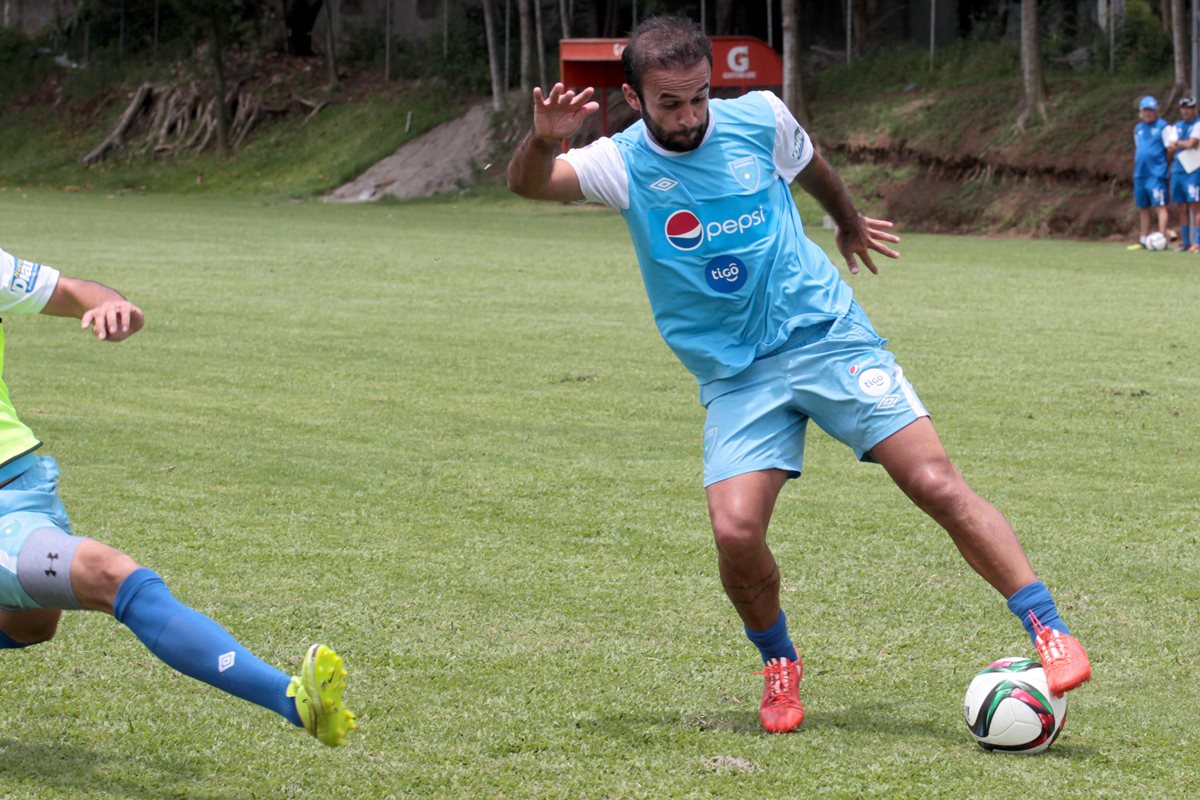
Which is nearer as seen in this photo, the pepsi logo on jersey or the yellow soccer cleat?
the yellow soccer cleat

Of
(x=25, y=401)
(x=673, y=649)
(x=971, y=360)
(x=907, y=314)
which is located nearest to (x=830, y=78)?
(x=907, y=314)

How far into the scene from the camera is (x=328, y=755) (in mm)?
4492

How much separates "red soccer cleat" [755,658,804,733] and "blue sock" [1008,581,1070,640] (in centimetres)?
70

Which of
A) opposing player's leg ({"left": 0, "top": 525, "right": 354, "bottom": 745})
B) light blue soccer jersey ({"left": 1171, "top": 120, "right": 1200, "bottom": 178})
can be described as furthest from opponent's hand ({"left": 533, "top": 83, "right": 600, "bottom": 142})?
light blue soccer jersey ({"left": 1171, "top": 120, "right": 1200, "bottom": 178})

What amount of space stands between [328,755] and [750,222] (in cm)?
202

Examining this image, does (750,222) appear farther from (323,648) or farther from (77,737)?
(77,737)

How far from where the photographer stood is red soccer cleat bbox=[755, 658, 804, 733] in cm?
475

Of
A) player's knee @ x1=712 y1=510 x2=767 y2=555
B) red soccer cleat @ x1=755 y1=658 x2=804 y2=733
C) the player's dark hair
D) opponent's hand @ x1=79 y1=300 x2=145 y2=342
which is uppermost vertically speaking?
the player's dark hair

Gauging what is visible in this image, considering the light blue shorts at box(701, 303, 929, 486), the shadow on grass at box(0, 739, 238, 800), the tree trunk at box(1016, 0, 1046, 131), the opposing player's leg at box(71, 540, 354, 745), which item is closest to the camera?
the opposing player's leg at box(71, 540, 354, 745)

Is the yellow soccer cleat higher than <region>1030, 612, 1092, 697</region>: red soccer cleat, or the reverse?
the yellow soccer cleat

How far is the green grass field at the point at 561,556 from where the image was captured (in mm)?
4461

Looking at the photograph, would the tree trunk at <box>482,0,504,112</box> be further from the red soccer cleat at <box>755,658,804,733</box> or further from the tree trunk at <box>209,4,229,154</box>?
the red soccer cleat at <box>755,658,804,733</box>

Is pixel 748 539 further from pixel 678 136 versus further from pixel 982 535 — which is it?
pixel 678 136

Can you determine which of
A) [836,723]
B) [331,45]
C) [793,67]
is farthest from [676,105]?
[331,45]
